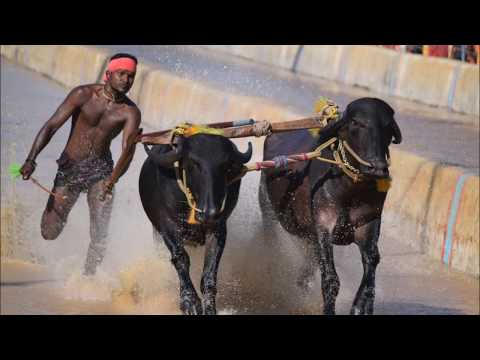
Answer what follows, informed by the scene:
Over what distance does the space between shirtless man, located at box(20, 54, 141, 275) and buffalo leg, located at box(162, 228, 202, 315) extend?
85 centimetres

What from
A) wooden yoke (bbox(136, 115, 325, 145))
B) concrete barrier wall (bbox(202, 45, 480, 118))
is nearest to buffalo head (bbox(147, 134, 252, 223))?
wooden yoke (bbox(136, 115, 325, 145))

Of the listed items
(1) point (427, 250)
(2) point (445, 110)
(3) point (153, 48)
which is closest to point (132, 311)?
(1) point (427, 250)

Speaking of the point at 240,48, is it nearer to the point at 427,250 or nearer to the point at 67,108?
the point at 427,250

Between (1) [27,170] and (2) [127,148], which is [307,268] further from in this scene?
(1) [27,170]

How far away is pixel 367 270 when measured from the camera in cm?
880

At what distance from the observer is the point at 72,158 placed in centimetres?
995

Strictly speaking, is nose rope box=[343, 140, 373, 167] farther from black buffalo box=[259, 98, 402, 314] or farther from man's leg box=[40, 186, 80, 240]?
man's leg box=[40, 186, 80, 240]

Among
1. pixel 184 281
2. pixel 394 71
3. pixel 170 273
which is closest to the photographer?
pixel 184 281

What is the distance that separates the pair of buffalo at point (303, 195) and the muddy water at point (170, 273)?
988mm

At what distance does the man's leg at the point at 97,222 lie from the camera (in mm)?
9898

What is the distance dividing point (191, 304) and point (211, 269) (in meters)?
0.29

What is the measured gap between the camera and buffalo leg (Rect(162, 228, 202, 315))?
8.60 metres

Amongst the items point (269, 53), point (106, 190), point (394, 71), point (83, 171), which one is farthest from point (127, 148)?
point (269, 53)
